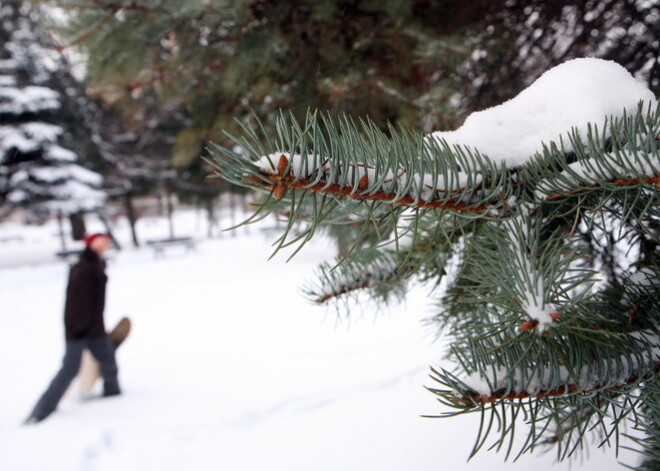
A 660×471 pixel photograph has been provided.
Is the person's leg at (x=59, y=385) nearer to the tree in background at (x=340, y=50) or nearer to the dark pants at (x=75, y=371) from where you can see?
the dark pants at (x=75, y=371)

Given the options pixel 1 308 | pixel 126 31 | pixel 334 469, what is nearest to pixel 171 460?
pixel 334 469

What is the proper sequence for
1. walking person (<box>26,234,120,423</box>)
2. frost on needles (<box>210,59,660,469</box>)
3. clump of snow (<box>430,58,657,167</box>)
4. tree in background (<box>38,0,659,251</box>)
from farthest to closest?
walking person (<box>26,234,120,423</box>), tree in background (<box>38,0,659,251</box>), clump of snow (<box>430,58,657,167</box>), frost on needles (<box>210,59,660,469</box>)

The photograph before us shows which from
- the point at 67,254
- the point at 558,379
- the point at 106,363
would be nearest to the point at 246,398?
the point at 106,363

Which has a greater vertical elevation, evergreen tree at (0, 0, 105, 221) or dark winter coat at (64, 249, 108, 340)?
evergreen tree at (0, 0, 105, 221)

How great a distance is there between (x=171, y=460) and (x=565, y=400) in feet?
8.19

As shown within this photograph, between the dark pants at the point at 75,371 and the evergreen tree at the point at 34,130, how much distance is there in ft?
37.7

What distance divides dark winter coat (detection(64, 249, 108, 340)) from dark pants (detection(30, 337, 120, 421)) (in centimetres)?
9

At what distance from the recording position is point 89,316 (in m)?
3.98

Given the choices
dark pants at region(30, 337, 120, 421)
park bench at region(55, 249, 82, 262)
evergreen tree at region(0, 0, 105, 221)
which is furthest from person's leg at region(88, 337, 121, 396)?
evergreen tree at region(0, 0, 105, 221)

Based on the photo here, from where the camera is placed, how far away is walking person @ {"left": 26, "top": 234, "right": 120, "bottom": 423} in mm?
3914

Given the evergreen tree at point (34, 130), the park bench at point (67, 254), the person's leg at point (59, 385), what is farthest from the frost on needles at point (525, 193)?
the evergreen tree at point (34, 130)

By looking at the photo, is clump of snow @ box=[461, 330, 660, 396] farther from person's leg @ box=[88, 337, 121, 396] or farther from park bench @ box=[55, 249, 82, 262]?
park bench @ box=[55, 249, 82, 262]

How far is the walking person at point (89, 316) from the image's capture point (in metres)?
3.91

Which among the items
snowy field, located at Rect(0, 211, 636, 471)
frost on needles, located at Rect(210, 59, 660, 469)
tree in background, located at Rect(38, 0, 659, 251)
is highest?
tree in background, located at Rect(38, 0, 659, 251)
